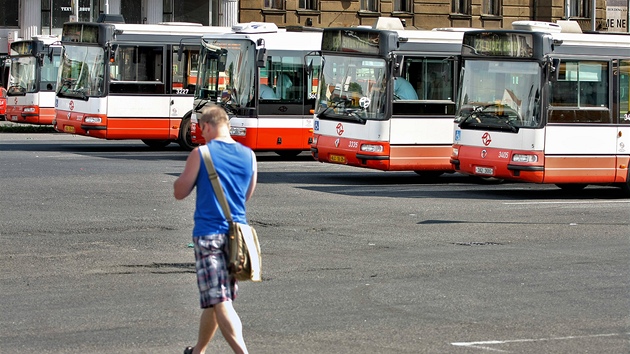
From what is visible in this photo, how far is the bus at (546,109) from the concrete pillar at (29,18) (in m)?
32.4

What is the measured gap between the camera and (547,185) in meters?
22.1

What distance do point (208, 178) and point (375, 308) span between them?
2.91m

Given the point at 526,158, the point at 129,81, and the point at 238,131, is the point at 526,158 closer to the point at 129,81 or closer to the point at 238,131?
the point at 238,131

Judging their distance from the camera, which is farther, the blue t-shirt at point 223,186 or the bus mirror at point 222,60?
the bus mirror at point 222,60

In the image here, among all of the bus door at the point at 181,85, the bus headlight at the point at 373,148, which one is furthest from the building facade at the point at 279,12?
the bus headlight at the point at 373,148

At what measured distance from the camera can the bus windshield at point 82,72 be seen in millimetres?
28078

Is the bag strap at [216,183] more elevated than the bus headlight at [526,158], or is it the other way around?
the bag strap at [216,183]

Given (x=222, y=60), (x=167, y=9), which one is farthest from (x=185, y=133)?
(x=167, y=9)

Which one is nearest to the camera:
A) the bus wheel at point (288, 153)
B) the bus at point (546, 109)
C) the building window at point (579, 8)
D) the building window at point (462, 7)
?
the bus at point (546, 109)

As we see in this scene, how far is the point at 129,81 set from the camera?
28109mm

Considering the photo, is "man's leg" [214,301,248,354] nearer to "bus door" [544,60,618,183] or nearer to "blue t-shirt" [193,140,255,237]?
"blue t-shirt" [193,140,255,237]

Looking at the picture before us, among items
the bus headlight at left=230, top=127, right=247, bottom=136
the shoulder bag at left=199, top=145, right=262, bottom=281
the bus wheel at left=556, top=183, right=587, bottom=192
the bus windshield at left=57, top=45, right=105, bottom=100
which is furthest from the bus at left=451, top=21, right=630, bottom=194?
the shoulder bag at left=199, top=145, right=262, bottom=281

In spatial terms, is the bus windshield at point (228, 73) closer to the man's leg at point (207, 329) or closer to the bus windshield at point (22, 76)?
the bus windshield at point (22, 76)

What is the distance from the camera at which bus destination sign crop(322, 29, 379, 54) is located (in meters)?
21.3
